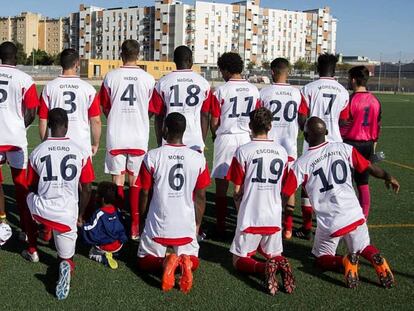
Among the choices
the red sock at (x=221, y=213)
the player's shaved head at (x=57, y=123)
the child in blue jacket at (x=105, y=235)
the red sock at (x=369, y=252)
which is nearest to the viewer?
the player's shaved head at (x=57, y=123)

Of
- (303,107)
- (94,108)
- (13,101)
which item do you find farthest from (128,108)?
(303,107)

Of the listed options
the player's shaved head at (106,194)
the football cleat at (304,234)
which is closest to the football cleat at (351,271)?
the football cleat at (304,234)

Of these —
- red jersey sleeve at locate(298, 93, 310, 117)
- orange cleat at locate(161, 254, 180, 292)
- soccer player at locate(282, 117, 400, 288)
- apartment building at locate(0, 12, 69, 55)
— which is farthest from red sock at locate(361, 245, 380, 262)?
apartment building at locate(0, 12, 69, 55)

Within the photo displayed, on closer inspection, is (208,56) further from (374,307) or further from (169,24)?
(374,307)

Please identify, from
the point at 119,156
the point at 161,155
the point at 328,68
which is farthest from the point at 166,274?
the point at 328,68

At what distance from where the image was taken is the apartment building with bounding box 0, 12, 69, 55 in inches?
6742

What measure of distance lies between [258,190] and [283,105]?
1.79 metres

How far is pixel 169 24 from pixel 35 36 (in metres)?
58.7

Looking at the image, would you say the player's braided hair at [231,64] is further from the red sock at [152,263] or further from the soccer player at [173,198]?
the red sock at [152,263]

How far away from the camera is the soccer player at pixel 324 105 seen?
674 centimetres

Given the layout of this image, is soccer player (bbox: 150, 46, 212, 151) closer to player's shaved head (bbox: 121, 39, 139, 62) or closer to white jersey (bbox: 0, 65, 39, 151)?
player's shaved head (bbox: 121, 39, 139, 62)

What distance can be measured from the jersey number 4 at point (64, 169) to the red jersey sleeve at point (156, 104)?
1656 millimetres

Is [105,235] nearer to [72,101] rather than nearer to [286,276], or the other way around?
[72,101]

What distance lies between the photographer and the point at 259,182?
520 centimetres
